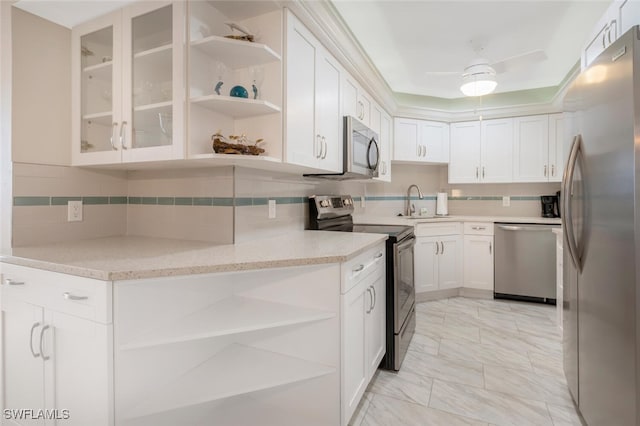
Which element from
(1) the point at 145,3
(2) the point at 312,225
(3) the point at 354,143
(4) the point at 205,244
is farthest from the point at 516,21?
(4) the point at 205,244

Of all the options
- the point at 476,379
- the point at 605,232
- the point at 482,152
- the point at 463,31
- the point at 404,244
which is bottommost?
the point at 476,379

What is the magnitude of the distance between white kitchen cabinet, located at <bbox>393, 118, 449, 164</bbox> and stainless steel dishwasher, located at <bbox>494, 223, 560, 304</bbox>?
114 centimetres

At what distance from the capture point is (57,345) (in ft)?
4.24

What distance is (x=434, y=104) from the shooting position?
4.23 metres

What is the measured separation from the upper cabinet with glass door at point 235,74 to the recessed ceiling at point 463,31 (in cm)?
84

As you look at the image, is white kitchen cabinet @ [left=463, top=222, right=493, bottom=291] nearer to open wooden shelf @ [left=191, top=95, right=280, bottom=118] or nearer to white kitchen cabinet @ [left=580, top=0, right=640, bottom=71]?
white kitchen cabinet @ [left=580, top=0, right=640, bottom=71]

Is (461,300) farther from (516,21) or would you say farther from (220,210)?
(220,210)

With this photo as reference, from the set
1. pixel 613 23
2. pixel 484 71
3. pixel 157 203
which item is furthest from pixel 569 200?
pixel 157 203

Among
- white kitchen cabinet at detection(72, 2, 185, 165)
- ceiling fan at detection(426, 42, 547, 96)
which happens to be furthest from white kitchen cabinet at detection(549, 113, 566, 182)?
white kitchen cabinet at detection(72, 2, 185, 165)

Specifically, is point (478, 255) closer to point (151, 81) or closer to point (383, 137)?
point (383, 137)

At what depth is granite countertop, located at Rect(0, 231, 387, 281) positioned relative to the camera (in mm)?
1216

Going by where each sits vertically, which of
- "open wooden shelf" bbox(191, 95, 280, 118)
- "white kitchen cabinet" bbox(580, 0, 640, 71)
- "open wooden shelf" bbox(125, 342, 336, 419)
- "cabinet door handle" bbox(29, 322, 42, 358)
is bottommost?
"open wooden shelf" bbox(125, 342, 336, 419)

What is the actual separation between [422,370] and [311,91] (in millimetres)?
1989

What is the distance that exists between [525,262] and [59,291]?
404 cm
